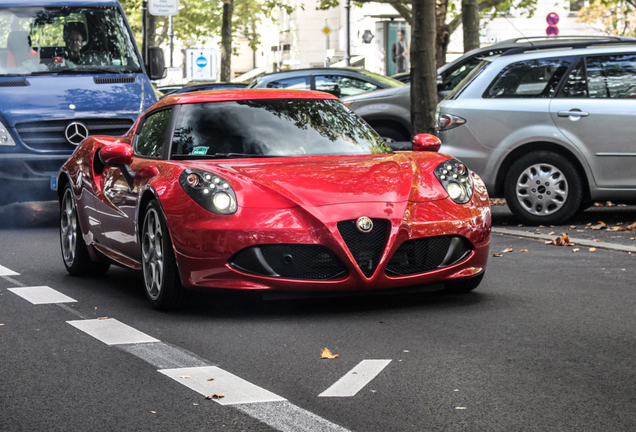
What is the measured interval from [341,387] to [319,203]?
1.68 metres

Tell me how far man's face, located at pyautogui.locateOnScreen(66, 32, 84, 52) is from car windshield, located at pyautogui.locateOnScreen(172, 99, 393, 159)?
19.1ft

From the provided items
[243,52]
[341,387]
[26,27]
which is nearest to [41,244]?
[26,27]

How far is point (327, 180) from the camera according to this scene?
6270 millimetres

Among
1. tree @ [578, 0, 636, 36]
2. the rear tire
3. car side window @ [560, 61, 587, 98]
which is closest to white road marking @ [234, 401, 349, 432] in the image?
the rear tire

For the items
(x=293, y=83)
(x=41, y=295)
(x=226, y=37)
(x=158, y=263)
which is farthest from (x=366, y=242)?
(x=226, y=37)

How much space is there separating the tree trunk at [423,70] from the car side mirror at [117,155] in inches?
313

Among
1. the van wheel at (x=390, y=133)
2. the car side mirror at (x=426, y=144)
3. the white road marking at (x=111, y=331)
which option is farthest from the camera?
the van wheel at (x=390, y=133)

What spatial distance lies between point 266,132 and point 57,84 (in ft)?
17.7

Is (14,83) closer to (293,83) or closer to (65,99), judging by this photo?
(65,99)

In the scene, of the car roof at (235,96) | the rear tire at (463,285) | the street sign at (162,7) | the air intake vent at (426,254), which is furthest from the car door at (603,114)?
the street sign at (162,7)

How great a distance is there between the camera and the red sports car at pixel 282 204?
A: 603cm

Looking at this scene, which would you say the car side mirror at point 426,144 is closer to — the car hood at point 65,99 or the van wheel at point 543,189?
the van wheel at point 543,189

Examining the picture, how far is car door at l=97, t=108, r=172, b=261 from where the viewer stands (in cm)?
691

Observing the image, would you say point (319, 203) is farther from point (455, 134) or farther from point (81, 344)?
point (455, 134)
